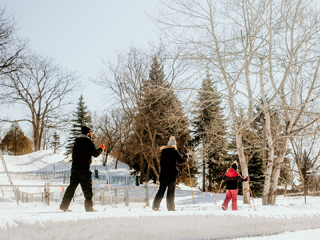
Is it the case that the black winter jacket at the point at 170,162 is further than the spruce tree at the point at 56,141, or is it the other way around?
the spruce tree at the point at 56,141

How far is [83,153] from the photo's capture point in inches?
233

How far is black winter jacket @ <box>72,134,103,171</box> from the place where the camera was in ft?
19.3

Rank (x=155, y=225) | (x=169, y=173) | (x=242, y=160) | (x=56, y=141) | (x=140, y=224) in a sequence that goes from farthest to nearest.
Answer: (x=56, y=141), (x=242, y=160), (x=169, y=173), (x=155, y=225), (x=140, y=224)

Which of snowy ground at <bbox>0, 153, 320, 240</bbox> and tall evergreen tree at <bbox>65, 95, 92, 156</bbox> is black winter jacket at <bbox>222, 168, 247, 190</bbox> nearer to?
snowy ground at <bbox>0, 153, 320, 240</bbox>

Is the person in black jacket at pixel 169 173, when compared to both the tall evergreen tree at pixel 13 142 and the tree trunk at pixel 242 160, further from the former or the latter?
the tall evergreen tree at pixel 13 142

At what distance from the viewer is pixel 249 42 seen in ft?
46.7

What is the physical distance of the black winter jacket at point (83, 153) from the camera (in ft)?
19.3

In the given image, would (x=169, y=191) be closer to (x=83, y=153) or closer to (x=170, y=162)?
(x=170, y=162)

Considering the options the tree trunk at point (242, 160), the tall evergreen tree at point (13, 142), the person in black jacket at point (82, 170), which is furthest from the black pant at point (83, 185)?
the tall evergreen tree at point (13, 142)

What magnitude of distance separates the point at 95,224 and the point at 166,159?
116 inches

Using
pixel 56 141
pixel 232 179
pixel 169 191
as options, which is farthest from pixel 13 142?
pixel 169 191

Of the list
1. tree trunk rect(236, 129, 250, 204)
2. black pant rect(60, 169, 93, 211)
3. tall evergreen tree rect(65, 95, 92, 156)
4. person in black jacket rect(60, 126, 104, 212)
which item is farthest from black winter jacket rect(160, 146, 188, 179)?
tall evergreen tree rect(65, 95, 92, 156)

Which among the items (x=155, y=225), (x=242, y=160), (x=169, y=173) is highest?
(x=242, y=160)

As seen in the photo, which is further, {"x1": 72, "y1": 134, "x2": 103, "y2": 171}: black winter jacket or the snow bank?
{"x1": 72, "y1": 134, "x2": 103, "y2": 171}: black winter jacket
